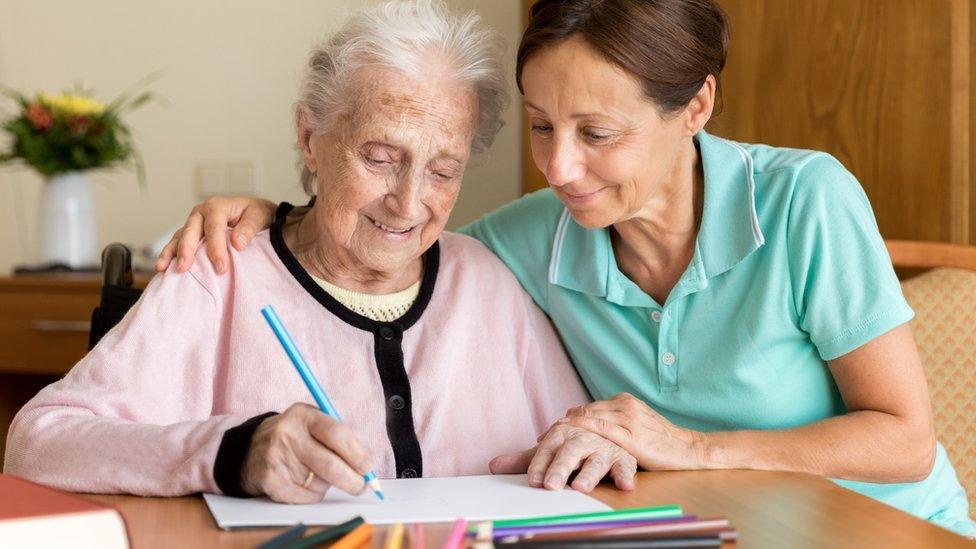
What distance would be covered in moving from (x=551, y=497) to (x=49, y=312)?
6.27 ft

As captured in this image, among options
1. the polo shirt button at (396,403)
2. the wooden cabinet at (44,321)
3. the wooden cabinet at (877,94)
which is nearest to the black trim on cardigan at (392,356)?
the polo shirt button at (396,403)

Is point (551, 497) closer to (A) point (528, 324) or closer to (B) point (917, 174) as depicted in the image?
(A) point (528, 324)

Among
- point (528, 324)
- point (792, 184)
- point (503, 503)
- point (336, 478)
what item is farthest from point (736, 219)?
point (336, 478)

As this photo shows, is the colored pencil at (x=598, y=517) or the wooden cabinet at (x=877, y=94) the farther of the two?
the wooden cabinet at (x=877, y=94)

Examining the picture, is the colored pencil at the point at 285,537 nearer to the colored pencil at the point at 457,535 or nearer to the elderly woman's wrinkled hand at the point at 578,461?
the colored pencil at the point at 457,535

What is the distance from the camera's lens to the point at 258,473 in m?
0.97

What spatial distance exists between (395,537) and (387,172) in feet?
2.20

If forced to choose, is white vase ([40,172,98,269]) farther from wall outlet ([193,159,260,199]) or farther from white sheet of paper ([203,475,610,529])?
white sheet of paper ([203,475,610,529])

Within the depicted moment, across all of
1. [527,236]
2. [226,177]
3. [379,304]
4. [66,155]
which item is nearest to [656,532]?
[379,304]

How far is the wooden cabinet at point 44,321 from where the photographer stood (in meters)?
2.54

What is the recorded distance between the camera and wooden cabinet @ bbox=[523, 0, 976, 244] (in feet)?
6.36

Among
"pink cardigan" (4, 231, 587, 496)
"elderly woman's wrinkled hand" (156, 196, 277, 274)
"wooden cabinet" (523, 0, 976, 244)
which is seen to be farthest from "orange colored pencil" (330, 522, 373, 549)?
"wooden cabinet" (523, 0, 976, 244)

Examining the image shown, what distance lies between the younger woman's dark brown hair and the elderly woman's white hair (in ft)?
0.29

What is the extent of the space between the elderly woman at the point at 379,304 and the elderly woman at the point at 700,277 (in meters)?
0.07
